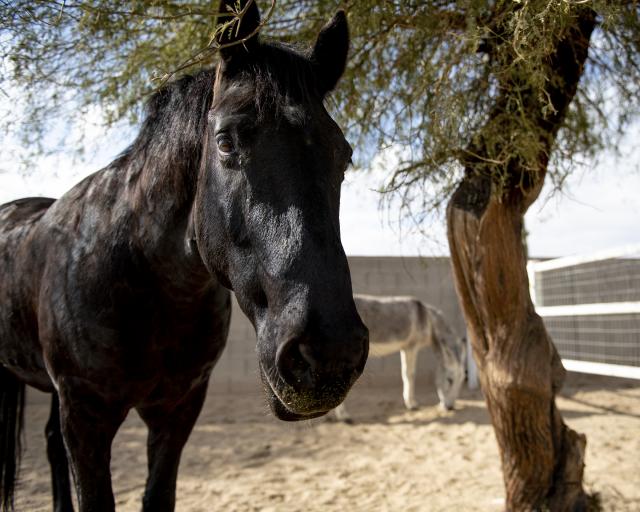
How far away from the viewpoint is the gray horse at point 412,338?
7672 millimetres

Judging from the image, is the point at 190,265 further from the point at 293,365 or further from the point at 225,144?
the point at 293,365

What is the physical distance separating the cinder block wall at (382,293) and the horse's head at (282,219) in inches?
287

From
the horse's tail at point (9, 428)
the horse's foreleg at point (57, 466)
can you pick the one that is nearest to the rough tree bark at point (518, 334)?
the horse's foreleg at point (57, 466)

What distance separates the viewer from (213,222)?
1.54 metres

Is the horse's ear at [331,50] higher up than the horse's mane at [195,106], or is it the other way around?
the horse's ear at [331,50]

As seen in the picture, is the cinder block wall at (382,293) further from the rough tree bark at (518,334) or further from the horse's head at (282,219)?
the horse's head at (282,219)

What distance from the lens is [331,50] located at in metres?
1.79

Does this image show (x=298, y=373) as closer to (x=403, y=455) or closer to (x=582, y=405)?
(x=403, y=455)

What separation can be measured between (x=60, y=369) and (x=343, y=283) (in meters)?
1.30

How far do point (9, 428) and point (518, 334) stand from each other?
9.87 ft

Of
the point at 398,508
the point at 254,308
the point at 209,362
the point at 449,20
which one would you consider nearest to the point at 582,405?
the point at 398,508

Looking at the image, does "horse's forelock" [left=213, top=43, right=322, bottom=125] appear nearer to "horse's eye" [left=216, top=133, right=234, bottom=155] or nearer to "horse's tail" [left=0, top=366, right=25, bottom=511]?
"horse's eye" [left=216, top=133, right=234, bottom=155]

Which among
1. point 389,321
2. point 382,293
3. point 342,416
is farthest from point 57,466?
point 382,293

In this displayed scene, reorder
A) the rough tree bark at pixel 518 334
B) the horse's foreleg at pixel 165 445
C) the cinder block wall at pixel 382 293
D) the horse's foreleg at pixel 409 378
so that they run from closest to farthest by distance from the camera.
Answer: the horse's foreleg at pixel 165 445, the rough tree bark at pixel 518 334, the horse's foreleg at pixel 409 378, the cinder block wall at pixel 382 293
